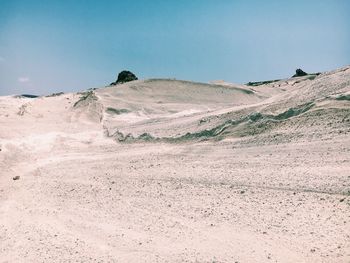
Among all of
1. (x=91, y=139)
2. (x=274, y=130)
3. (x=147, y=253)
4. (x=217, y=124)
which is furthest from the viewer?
(x=91, y=139)

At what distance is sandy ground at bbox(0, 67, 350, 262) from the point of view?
444 inches

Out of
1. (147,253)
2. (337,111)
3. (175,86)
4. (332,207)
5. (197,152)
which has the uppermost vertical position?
(175,86)

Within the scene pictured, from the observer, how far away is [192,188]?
15.2 metres

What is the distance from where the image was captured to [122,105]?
114ft

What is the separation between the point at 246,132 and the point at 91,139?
33.3 feet

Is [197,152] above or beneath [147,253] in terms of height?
above

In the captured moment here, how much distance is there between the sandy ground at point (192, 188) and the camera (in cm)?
1128

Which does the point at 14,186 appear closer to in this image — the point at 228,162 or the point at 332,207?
the point at 228,162

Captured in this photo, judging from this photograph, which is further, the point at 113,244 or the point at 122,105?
the point at 122,105

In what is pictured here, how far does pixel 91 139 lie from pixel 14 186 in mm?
8131

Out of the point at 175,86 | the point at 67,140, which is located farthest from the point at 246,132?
the point at 175,86

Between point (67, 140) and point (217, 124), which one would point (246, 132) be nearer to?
point (217, 124)

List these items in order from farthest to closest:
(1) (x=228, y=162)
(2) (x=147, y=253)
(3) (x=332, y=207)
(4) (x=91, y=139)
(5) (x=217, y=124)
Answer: (4) (x=91, y=139) → (5) (x=217, y=124) → (1) (x=228, y=162) → (3) (x=332, y=207) → (2) (x=147, y=253)

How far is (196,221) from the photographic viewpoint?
41.5 ft
